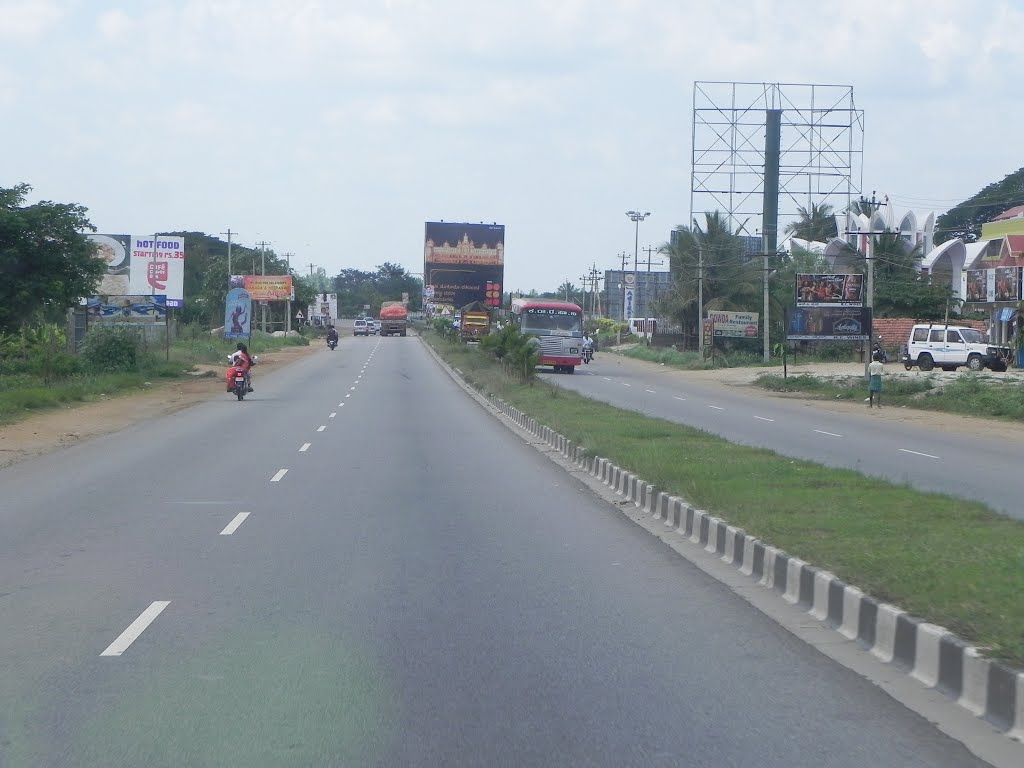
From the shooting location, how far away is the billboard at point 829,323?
46.8 metres

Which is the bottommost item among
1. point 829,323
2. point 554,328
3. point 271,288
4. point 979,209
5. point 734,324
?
point 554,328

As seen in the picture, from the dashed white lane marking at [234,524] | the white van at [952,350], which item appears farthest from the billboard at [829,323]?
the dashed white lane marking at [234,524]

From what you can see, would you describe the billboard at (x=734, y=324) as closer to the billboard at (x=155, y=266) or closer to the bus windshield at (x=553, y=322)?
the bus windshield at (x=553, y=322)

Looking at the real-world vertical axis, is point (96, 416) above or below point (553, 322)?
below

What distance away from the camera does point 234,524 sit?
12.6m

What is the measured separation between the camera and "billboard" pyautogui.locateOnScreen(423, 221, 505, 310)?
7300 centimetres

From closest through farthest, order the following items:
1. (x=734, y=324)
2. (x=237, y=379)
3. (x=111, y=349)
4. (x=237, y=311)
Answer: (x=237, y=379) → (x=111, y=349) → (x=237, y=311) → (x=734, y=324)

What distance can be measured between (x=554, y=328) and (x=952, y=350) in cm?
1775

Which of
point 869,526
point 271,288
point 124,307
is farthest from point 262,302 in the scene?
point 869,526

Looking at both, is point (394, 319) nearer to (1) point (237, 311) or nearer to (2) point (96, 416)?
(1) point (237, 311)

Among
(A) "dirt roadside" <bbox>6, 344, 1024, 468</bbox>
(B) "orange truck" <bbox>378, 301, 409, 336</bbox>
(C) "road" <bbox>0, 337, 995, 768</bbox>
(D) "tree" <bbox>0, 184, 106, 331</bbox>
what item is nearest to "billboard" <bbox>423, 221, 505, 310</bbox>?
(A) "dirt roadside" <bbox>6, 344, 1024, 468</bbox>

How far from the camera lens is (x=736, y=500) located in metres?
12.2

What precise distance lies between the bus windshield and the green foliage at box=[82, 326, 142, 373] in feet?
62.0

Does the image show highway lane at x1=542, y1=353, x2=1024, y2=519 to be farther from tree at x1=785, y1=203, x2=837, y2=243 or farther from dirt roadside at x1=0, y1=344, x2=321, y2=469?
tree at x1=785, y1=203, x2=837, y2=243
